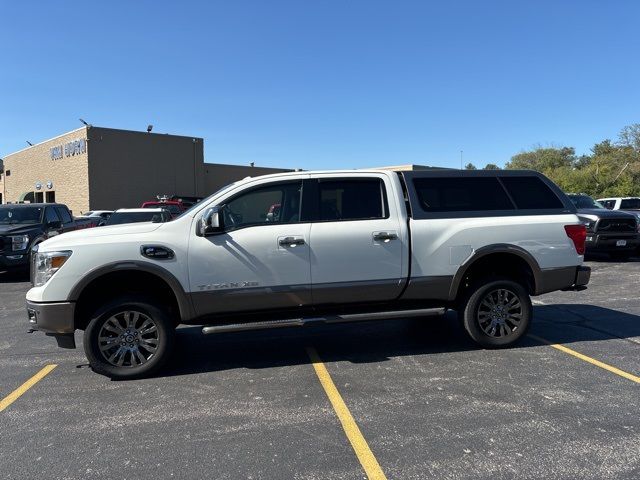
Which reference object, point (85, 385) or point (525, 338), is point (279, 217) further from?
point (525, 338)

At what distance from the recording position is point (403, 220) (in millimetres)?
5551

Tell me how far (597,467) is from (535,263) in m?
2.96

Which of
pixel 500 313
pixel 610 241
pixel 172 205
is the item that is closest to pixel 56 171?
pixel 172 205

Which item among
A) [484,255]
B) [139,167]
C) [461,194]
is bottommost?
[484,255]

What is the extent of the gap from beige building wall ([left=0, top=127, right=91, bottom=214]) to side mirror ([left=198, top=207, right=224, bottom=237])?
30.5m

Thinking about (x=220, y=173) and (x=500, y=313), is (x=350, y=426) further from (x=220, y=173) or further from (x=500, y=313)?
(x=220, y=173)

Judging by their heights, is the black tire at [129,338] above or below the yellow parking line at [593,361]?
above

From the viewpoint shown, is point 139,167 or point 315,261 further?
point 139,167

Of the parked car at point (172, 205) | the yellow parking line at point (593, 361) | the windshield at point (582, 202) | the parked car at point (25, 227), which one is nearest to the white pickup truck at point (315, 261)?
the yellow parking line at point (593, 361)

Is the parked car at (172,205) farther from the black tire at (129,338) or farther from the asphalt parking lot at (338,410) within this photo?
the asphalt parking lot at (338,410)

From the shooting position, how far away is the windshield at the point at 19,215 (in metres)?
12.9

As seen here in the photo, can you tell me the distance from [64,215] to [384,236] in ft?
38.4

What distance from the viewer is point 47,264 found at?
16.3 feet

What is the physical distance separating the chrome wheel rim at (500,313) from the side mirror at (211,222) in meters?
3.11
